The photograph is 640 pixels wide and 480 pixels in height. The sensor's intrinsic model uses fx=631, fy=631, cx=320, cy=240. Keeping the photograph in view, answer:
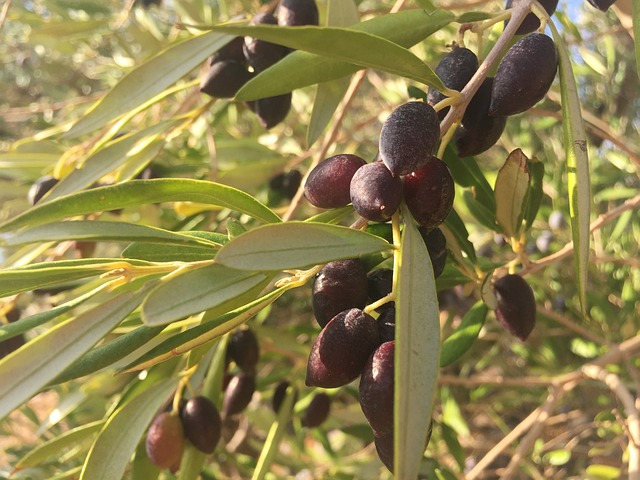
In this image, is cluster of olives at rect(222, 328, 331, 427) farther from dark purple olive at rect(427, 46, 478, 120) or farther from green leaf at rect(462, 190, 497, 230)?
dark purple olive at rect(427, 46, 478, 120)

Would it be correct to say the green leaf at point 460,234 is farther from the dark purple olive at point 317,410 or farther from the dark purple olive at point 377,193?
the dark purple olive at point 317,410

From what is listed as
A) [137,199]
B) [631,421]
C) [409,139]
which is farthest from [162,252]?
[631,421]

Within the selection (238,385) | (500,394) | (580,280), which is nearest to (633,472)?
(580,280)

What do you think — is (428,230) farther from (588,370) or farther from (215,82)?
(588,370)

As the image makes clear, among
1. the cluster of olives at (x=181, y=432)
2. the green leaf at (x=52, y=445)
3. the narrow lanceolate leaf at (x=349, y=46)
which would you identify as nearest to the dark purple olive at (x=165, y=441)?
the cluster of olives at (x=181, y=432)

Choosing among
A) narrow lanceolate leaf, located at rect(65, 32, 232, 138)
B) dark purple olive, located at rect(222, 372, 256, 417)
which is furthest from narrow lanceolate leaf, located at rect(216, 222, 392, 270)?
dark purple olive, located at rect(222, 372, 256, 417)

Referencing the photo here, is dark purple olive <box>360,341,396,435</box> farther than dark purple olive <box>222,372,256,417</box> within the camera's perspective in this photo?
No

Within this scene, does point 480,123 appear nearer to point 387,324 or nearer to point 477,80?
point 477,80
